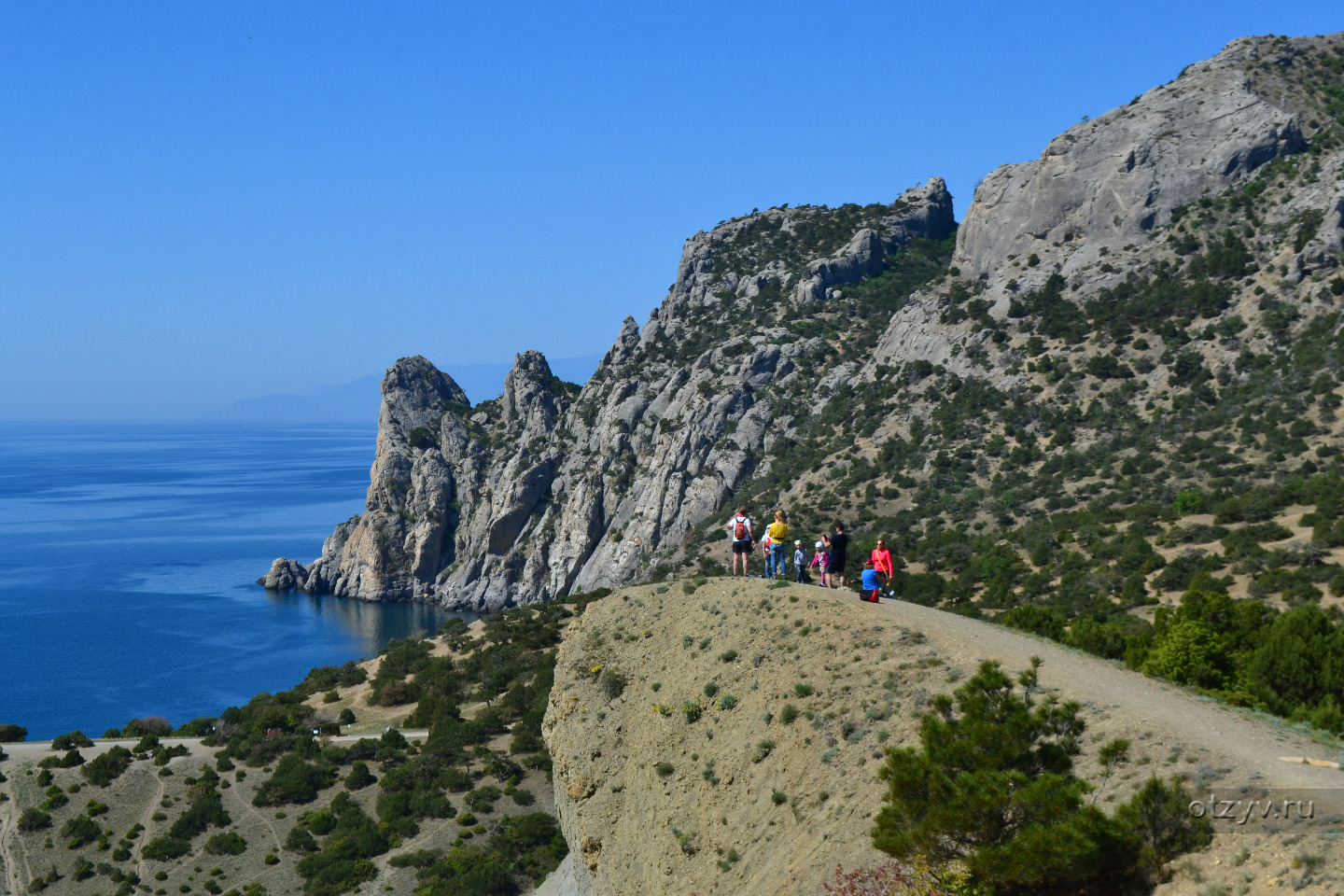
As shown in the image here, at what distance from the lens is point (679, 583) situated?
93.8ft

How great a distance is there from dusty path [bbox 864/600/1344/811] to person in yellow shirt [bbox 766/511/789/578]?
3.75 m

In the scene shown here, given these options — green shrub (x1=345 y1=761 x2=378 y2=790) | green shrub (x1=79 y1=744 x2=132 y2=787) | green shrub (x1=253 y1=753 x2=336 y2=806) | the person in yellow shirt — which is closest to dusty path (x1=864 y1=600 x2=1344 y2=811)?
the person in yellow shirt

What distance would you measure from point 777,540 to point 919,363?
56075 millimetres

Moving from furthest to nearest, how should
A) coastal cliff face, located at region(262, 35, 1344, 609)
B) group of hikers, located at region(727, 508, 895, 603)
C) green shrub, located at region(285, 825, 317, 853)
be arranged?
coastal cliff face, located at region(262, 35, 1344, 609) < green shrub, located at region(285, 825, 317, 853) < group of hikers, located at region(727, 508, 895, 603)

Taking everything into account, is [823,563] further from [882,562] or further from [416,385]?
[416,385]

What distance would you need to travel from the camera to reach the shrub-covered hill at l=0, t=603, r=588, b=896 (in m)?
35.7

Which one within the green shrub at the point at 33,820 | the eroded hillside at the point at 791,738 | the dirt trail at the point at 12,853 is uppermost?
the eroded hillside at the point at 791,738

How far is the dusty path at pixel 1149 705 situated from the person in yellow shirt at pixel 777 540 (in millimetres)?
3751

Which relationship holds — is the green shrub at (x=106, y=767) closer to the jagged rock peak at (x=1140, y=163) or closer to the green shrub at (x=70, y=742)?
the green shrub at (x=70, y=742)

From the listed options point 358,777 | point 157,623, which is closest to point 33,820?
point 358,777

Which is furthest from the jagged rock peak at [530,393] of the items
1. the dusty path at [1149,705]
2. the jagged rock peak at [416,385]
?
the dusty path at [1149,705]

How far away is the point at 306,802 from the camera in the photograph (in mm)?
40812

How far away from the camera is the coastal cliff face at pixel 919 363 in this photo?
60562 millimetres

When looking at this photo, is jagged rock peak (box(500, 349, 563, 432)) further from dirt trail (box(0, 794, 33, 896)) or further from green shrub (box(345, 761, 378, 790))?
Result: dirt trail (box(0, 794, 33, 896))
